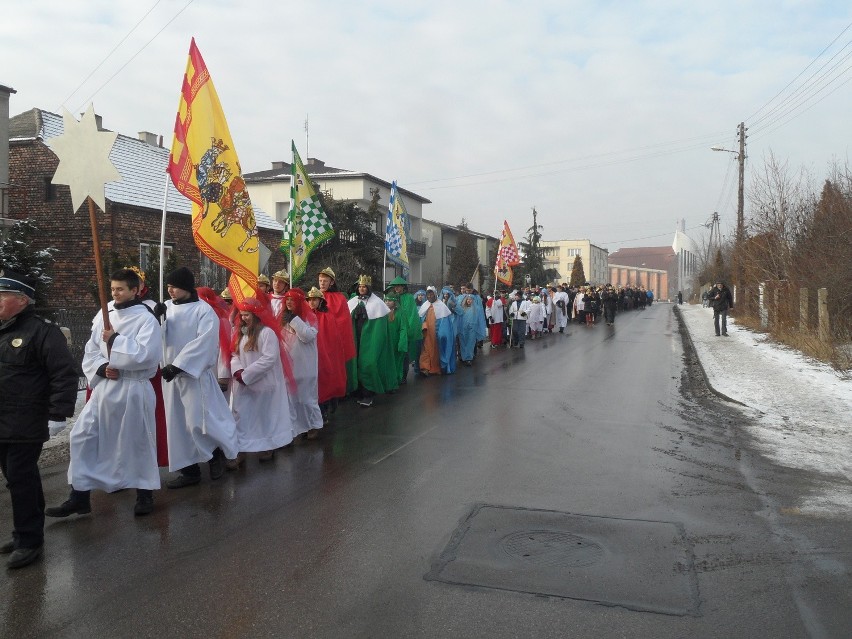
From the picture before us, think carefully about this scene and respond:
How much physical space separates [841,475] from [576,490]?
2715 millimetres

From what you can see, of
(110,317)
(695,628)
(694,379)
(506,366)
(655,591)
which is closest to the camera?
(695,628)

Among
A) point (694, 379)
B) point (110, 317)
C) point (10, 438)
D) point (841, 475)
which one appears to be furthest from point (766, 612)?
point (694, 379)

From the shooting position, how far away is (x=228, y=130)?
28.3ft

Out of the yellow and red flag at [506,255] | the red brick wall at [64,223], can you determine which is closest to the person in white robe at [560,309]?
the yellow and red flag at [506,255]

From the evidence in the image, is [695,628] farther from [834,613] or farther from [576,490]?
[576,490]

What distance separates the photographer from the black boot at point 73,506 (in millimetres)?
5663

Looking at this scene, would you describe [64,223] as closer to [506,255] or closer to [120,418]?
[506,255]

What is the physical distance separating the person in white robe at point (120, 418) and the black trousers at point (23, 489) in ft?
2.28

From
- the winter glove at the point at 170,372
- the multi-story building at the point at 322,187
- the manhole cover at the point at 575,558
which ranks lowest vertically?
the manhole cover at the point at 575,558

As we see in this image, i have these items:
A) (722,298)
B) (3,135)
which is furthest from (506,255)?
(3,135)

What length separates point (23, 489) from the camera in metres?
4.85

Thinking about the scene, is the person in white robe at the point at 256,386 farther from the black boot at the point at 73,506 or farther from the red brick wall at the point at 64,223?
the red brick wall at the point at 64,223

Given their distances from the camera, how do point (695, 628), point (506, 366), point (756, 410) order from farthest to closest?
point (506, 366)
point (756, 410)
point (695, 628)

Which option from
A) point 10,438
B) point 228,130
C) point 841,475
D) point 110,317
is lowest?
point 841,475
